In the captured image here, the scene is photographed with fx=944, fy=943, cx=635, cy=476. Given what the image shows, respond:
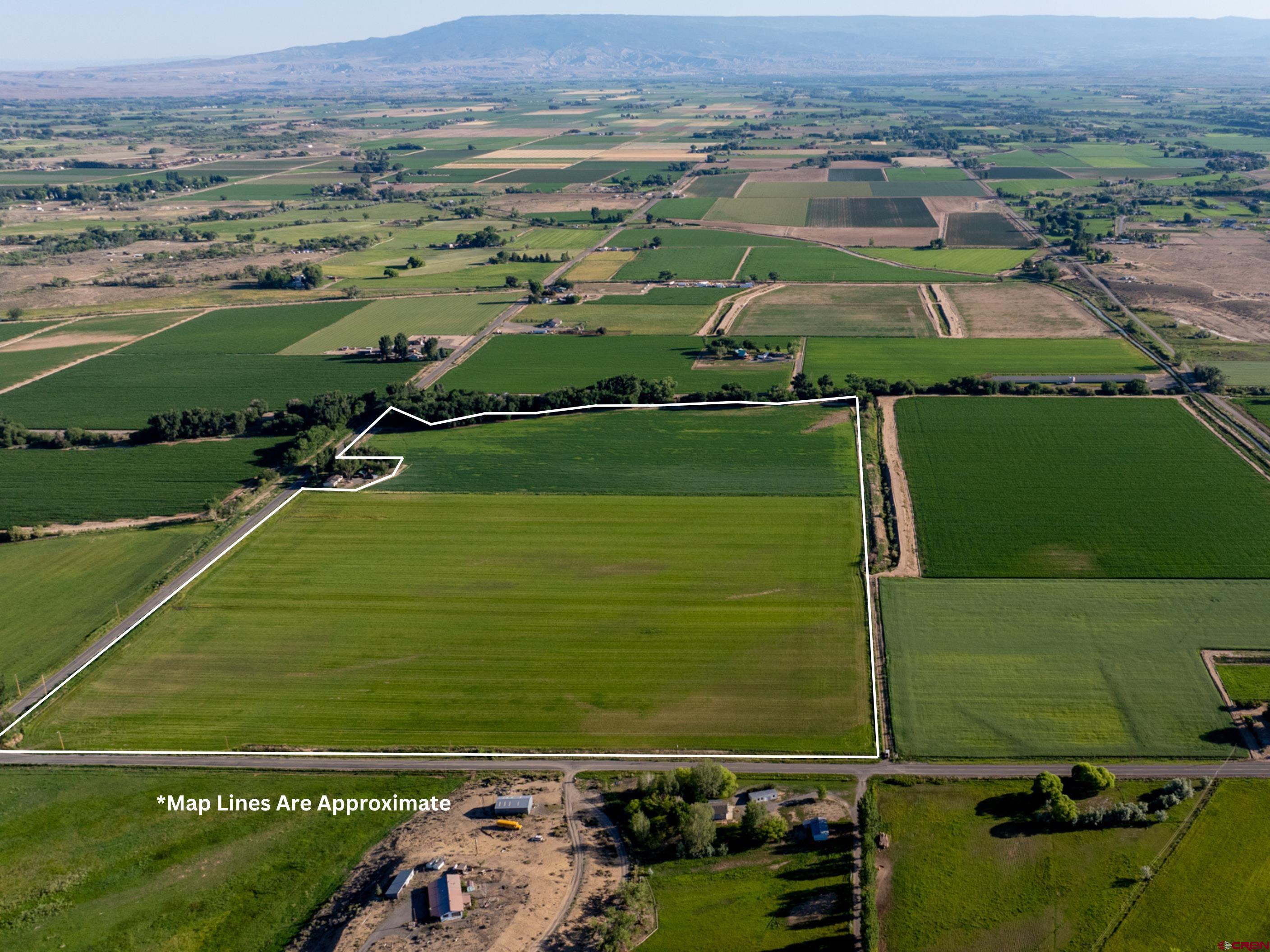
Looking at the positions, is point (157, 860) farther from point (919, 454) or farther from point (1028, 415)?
point (1028, 415)

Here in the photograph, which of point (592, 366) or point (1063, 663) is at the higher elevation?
point (592, 366)

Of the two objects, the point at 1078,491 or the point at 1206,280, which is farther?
the point at 1206,280

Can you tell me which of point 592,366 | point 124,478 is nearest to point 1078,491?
point 592,366

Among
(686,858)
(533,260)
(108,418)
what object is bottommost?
(686,858)

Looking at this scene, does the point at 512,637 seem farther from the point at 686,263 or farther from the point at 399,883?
the point at 686,263

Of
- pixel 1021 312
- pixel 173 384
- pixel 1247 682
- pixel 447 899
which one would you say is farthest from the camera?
pixel 1021 312

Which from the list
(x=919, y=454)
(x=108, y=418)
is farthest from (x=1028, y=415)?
(x=108, y=418)
